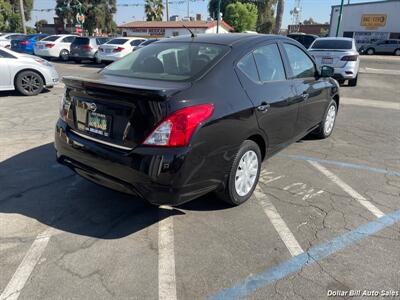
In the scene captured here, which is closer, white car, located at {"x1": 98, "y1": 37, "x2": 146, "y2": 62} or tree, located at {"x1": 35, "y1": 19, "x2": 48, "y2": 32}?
white car, located at {"x1": 98, "y1": 37, "x2": 146, "y2": 62}

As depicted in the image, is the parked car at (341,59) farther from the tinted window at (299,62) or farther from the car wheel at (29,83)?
the car wheel at (29,83)

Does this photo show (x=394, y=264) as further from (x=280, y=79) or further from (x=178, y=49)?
(x=178, y=49)

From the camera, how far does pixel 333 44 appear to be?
1259 centimetres

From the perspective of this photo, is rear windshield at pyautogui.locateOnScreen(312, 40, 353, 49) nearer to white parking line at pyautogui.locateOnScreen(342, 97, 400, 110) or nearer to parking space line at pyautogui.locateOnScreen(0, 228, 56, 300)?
white parking line at pyautogui.locateOnScreen(342, 97, 400, 110)

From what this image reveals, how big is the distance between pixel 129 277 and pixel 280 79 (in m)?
2.68

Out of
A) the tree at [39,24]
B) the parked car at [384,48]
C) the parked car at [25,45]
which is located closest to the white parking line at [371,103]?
the parked car at [25,45]

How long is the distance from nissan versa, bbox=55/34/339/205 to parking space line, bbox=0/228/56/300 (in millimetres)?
662

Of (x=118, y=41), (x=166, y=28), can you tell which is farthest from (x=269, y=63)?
(x=166, y=28)

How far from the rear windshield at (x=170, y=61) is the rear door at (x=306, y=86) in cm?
121

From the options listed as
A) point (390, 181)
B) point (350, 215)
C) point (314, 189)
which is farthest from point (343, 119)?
point (350, 215)

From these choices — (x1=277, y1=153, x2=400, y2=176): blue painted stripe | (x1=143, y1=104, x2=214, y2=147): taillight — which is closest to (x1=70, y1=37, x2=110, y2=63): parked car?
(x1=277, y1=153, x2=400, y2=176): blue painted stripe

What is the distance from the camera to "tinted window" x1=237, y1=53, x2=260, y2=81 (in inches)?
138

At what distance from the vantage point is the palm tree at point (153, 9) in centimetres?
6825

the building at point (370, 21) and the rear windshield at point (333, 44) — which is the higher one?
the building at point (370, 21)
